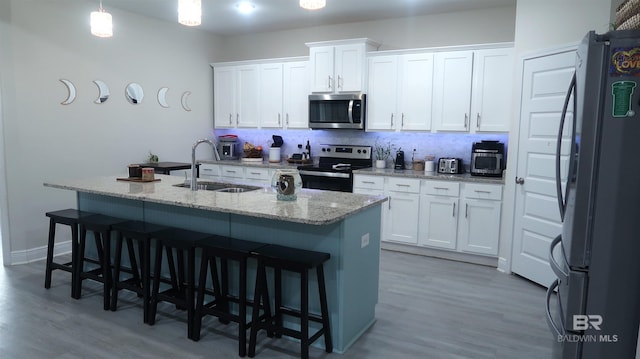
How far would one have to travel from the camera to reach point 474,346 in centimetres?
294

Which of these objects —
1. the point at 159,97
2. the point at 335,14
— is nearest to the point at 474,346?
the point at 335,14

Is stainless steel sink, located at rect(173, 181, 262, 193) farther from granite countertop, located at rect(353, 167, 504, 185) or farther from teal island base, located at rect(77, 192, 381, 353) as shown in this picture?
granite countertop, located at rect(353, 167, 504, 185)

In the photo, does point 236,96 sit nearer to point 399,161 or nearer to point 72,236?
point 399,161

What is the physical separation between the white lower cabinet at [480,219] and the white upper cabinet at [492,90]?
0.75m

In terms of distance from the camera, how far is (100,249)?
372cm

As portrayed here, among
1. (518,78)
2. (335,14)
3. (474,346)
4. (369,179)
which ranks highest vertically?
(335,14)

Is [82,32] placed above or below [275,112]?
above

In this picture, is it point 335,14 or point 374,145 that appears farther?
point 374,145

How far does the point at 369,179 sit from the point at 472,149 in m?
1.24

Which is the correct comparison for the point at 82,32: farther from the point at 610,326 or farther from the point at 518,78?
the point at 610,326

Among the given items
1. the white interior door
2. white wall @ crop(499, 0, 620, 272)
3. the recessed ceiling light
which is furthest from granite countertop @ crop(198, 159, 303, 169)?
the white interior door

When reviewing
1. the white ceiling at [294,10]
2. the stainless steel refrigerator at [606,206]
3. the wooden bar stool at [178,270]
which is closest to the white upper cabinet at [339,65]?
the white ceiling at [294,10]

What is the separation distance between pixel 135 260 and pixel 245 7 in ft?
10.6

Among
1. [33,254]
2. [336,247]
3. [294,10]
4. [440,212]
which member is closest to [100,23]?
[336,247]
